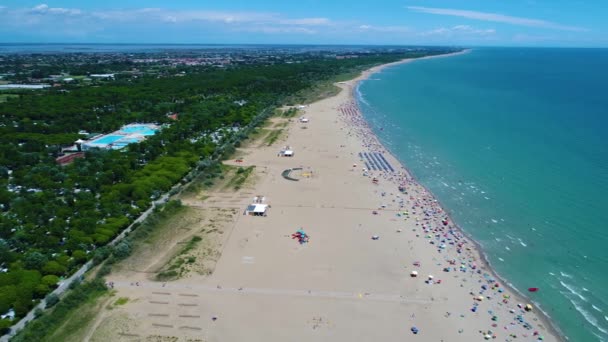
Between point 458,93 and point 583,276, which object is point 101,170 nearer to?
point 583,276

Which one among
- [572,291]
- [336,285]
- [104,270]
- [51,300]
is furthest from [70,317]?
[572,291]

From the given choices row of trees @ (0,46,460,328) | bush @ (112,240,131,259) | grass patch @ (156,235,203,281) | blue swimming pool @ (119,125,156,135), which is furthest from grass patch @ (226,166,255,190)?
blue swimming pool @ (119,125,156,135)

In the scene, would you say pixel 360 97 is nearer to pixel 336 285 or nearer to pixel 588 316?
pixel 336 285

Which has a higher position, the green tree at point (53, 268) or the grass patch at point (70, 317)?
the green tree at point (53, 268)

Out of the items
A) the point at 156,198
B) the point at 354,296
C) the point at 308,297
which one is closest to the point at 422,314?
the point at 354,296

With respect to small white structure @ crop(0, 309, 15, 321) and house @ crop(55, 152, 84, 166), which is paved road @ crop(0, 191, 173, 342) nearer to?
small white structure @ crop(0, 309, 15, 321)

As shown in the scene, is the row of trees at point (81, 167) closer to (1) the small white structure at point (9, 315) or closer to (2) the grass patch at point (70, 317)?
(1) the small white structure at point (9, 315)

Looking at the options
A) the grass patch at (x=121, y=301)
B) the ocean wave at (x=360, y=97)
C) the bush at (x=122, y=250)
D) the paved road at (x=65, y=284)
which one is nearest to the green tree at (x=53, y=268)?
the paved road at (x=65, y=284)

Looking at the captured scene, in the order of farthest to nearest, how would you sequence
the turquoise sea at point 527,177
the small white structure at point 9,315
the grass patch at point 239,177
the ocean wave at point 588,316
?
the grass patch at point 239,177, the turquoise sea at point 527,177, the ocean wave at point 588,316, the small white structure at point 9,315
